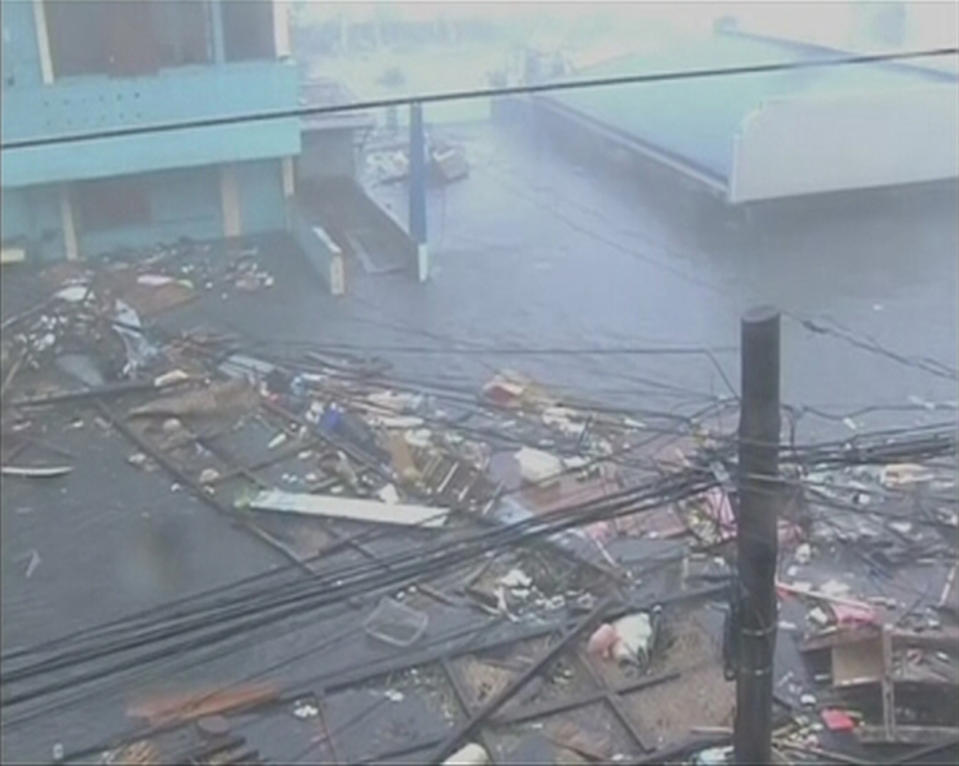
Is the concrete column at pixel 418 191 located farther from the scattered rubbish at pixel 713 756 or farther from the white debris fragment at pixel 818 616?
the scattered rubbish at pixel 713 756

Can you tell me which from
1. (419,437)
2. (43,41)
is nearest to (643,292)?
(419,437)

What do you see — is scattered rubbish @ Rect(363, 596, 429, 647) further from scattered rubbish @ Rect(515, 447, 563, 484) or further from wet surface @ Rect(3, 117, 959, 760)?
scattered rubbish @ Rect(515, 447, 563, 484)

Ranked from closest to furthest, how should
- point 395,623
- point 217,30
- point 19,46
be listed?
point 395,623 < point 19,46 < point 217,30

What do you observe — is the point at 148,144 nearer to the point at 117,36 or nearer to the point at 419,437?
the point at 117,36

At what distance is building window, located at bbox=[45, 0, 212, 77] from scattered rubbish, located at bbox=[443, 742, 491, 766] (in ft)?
10.3

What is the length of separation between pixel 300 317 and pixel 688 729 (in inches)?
110

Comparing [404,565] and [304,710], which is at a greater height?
[404,565]

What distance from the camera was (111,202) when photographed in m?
5.18

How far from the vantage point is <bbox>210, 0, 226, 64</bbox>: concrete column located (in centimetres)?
532

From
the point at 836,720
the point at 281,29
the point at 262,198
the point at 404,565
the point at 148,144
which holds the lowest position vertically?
the point at 836,720

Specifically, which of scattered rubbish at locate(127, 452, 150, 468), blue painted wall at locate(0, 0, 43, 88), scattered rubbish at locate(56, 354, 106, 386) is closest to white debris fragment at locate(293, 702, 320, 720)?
scattered rubbish at locate(127, 452, 150, 468)

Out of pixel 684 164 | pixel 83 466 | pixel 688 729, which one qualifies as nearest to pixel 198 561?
pixel 83 466

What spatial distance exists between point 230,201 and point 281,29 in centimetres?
78

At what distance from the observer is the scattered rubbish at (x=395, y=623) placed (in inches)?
129
